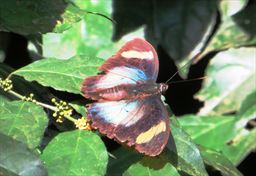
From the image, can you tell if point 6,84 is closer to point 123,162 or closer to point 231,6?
point 123,162

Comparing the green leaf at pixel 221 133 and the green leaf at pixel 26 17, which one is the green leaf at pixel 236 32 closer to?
the green leaf at pixel 221 133

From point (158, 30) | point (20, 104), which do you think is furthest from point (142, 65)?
point (158, 30)

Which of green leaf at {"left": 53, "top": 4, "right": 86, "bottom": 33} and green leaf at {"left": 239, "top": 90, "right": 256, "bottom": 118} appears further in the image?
green leaf at {"left": 239, "top": 90, "right": 256, "bottom": 118}

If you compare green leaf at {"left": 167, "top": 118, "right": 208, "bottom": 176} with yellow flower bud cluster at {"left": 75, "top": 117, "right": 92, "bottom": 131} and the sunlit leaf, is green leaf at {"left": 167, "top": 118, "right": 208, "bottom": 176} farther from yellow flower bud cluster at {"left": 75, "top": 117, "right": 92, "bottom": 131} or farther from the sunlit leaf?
the sunlit leaf

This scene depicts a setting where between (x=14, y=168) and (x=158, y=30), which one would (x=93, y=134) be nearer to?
(x=14, y=168)

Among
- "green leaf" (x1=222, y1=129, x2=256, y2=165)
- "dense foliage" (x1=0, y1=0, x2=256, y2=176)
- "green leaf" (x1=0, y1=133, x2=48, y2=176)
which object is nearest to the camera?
"green leaf" (x1=0, y1=133, x2=48, y2=176)

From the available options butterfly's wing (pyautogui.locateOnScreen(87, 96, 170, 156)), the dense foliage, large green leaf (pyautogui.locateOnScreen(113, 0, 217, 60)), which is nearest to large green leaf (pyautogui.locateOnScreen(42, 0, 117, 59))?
the dense foliage

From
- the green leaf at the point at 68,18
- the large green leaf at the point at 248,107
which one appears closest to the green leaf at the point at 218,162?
the green leaf at the point at 68,18

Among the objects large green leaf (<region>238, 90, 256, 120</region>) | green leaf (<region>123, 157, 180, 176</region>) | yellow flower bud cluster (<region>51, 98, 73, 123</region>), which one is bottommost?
large green leaf (<region>238, 90, 256, 120</region>)
